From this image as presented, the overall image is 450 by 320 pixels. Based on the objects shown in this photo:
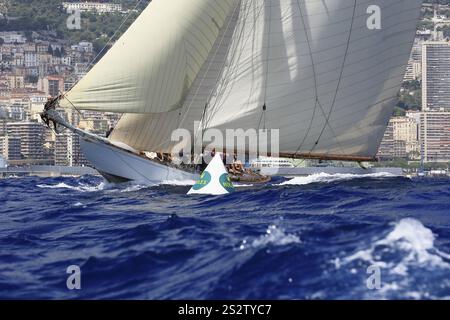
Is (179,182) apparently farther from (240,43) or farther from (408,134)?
(408,134)

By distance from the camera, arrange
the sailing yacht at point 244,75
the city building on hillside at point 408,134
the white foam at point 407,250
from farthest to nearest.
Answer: the city building on hillside at point 408,134, the sailing yacht at point 244,75, the white foam at point 407,250

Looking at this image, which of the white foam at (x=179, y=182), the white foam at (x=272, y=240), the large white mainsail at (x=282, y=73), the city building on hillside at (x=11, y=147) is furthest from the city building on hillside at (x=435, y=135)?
the white foam at (x=272, y=240)

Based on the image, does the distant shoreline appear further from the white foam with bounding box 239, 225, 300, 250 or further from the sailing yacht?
the white foam with bounding box 239, 225, 300, 250

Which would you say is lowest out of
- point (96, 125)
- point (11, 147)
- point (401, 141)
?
point (11, 147)

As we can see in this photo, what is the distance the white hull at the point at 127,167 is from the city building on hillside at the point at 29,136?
128 meters

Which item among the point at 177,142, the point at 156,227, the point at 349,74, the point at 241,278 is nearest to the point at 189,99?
the point at 177,142

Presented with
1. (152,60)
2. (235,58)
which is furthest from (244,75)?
(152,60)

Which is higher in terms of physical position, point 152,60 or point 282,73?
point 152,60

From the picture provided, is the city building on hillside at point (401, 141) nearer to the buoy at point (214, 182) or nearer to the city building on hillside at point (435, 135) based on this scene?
the city building on hillside at point (435, 135)

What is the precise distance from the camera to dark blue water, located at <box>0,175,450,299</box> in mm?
14516

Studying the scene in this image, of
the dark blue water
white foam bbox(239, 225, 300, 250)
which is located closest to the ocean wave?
the dark blue water

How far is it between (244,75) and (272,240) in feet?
68.0

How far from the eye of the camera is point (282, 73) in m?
37.7

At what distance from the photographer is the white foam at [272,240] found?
17.3 m
